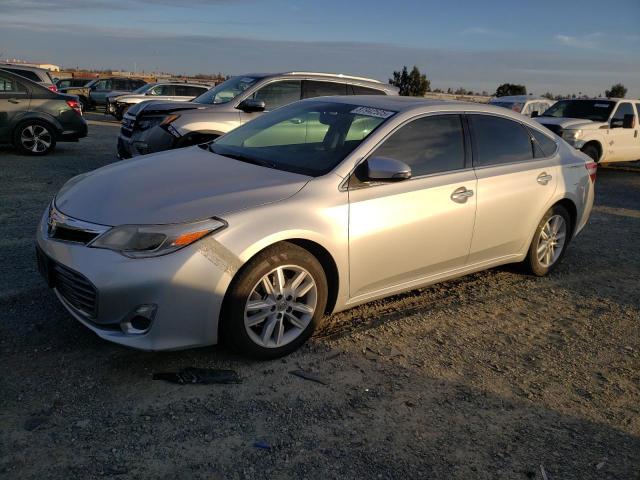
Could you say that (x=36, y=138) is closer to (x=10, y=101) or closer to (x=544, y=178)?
(x=10, y=101)

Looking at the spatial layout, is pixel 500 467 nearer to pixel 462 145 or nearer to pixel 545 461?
pixel 545 461

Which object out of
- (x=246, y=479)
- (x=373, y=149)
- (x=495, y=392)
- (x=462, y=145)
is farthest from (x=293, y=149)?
(x=246, y=479)

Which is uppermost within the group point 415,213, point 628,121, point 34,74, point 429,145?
point 34,74

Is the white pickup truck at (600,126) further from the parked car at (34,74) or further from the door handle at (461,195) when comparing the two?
the parked car at (34,74)

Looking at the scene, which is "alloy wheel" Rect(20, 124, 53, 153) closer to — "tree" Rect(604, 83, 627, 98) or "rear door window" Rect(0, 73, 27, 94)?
"rear door window" Rect(0, 73, 27, 94)

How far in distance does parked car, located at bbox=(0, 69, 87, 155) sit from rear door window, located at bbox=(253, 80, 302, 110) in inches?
189

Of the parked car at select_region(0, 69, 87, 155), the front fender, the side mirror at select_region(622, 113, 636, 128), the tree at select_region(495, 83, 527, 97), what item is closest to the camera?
the parked car at select_region(0, 69, 87, 155)

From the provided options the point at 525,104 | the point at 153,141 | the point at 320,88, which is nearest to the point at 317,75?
the point at 320,88

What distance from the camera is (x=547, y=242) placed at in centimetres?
532

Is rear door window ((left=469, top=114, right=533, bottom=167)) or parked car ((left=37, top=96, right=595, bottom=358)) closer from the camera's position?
parked car ((left=37, top=96, right=595, bottom=358))

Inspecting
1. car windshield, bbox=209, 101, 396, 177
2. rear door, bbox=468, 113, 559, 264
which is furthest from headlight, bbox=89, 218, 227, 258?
rear door, bbox=468, 113, 559, 264

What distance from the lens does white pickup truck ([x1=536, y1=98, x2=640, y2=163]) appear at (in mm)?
12359

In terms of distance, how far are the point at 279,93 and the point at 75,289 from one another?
623cm

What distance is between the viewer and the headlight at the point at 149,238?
10.1 feet
